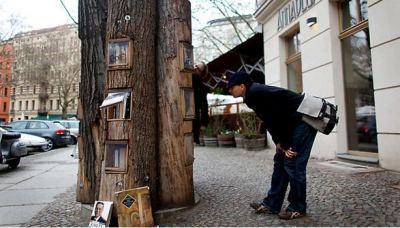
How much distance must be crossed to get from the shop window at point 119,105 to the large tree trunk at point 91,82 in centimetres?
58

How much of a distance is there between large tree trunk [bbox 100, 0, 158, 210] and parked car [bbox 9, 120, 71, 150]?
13908 mm

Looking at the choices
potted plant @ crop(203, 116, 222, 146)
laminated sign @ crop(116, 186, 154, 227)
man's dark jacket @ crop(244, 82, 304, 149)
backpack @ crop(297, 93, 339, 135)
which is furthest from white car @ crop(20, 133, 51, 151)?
backpack @ crop(297, 93, 339, 135)

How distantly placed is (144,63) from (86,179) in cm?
181

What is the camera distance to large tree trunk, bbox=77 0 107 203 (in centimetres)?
423

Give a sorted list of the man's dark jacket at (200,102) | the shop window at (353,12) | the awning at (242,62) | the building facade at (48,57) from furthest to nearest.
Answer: the building facade at (48,57), the awning at (242,62), the shop window at (353,12), the man's dark jacket at (200,102)

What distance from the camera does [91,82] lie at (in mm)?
4242

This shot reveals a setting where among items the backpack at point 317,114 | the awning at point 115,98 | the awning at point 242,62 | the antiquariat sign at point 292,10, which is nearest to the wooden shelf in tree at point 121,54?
the awning at point 115,98

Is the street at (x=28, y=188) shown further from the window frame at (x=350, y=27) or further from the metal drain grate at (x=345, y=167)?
the window frame at (x=350, y=27)

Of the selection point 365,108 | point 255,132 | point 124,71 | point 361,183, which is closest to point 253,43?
point 255,132

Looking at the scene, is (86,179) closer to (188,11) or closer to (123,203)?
(123,203)

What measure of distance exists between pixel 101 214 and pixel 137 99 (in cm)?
130

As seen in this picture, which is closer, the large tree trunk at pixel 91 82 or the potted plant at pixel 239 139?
the large tree trunk at pixel 91 82

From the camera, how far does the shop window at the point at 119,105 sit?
3.61 meters

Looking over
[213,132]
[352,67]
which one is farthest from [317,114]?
[213,132]
